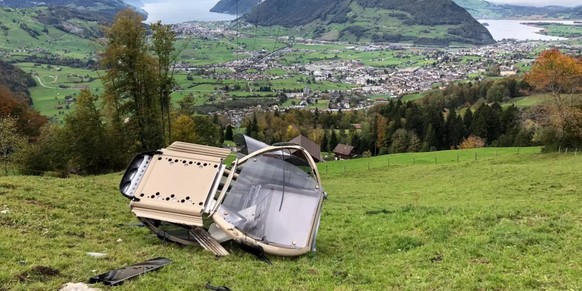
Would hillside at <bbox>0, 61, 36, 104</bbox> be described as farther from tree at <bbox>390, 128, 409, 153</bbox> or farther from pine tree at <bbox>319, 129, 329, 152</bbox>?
tree at <bbox>390, 128, 409, 153</bbox>

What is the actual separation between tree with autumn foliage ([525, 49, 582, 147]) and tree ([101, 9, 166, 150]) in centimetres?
3363

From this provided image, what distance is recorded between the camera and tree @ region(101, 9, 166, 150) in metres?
31.3

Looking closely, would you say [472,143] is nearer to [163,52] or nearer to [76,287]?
[163,52]

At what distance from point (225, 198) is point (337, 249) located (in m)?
3.32

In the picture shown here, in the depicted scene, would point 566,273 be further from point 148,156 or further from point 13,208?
point 13,208

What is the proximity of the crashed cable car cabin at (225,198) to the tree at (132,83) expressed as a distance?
23625mm

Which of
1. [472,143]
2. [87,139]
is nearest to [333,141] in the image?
[472,143]

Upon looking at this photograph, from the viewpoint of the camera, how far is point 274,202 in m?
10.2

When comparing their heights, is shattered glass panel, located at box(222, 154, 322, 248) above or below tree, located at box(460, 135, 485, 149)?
above

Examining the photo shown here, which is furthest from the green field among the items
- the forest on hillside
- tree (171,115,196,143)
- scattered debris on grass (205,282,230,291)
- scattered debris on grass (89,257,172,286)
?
scattered debris on grass (205,282,230,291)

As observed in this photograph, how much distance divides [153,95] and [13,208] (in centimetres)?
2416

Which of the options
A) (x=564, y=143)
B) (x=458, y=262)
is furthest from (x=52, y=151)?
(x=564, y=143)

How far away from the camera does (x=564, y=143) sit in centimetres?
3650

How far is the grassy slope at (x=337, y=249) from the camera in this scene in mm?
7762
